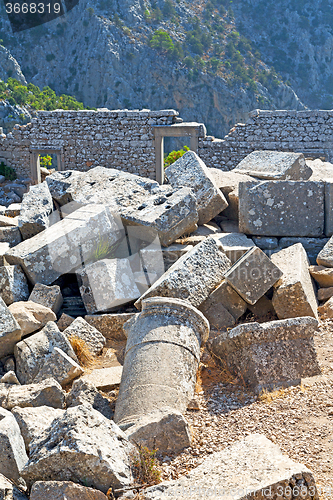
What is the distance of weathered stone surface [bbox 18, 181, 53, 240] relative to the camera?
6492 millimetres

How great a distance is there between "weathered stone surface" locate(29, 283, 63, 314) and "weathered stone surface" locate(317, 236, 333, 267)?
3390 millimetres

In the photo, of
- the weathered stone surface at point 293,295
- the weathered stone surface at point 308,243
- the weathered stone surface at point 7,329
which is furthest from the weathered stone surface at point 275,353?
the weathered stone surface at point 308,243

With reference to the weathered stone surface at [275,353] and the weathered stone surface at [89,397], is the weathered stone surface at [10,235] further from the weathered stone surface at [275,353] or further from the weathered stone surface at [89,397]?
the weathered stone surface at [275,353]

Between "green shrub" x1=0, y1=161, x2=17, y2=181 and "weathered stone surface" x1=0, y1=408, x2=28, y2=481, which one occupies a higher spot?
"weathered stone surface" x1=0, y1=408, x2=28, y2=481

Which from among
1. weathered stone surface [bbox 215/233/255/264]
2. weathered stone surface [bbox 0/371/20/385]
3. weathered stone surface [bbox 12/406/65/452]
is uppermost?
weathered stone surface [bbox 215/233/255/264]

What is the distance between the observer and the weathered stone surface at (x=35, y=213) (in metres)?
6.49

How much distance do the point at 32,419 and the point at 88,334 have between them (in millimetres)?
1702

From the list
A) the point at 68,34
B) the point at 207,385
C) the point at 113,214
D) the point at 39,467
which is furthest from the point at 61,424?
the point at 68,34

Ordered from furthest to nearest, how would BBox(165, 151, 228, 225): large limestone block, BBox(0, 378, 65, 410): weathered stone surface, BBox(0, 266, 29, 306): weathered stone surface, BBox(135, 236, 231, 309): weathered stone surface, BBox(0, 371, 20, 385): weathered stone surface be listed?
1. BBox(165, 151, 228, 225): large limestone block
2. BBox(0, 266, 29, 306): weathered stone surface
3. BBox(135, 236, 231, 309): weathered stone surface
4. BBox(0, 371, 20, 385): weathered stone surface
5. BBox(0, 378, 65, 410): weathered stone surface

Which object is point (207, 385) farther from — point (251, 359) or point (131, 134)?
point (131, 134)

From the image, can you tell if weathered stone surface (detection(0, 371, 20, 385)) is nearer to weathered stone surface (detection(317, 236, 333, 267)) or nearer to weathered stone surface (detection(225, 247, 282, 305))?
weathered stone surface (detection(225, 247, 282, 305))

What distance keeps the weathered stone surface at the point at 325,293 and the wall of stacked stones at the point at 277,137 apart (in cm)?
801

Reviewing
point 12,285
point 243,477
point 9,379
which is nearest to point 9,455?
point 9,379

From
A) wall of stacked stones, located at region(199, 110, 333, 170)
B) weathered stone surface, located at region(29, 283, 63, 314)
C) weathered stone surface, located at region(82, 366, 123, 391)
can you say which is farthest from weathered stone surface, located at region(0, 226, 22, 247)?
wall of stacked stones, located at region(199, 110, 333, 170)
